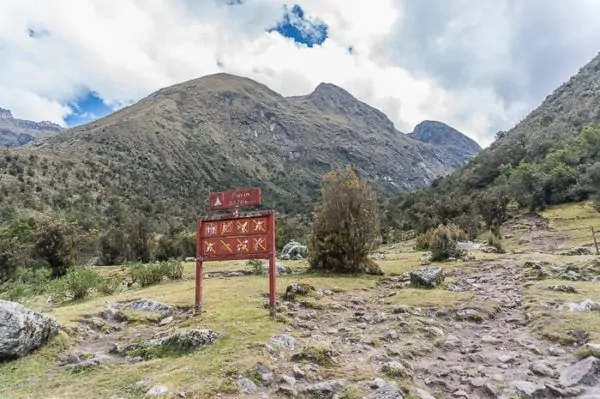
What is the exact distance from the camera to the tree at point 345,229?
18.6 meters

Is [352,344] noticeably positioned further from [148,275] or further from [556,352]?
[148,275]

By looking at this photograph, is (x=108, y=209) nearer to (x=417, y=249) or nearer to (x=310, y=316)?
(x=417, y=249)

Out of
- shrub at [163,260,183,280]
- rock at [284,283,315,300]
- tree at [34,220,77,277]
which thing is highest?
tree at [34,220,77,277]

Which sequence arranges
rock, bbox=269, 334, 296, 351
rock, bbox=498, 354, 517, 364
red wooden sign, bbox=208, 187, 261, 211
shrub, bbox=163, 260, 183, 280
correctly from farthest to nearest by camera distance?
shrub, bbox=163, 260, 183, 280 → red wooden sign, bbox=208, 187, 261, 211 → rock, bbox=269, 334, 296, 351 → rock, bbox=498, 354, 517, 364

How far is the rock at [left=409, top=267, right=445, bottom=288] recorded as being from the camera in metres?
14.0

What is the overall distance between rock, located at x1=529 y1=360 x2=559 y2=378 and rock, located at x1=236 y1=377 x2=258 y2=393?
431cm

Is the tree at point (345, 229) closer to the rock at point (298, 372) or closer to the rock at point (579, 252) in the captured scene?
the rock at point (579, 252)

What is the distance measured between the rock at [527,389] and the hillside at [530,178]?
31.9 m

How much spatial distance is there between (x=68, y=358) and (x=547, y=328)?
29.7 ft

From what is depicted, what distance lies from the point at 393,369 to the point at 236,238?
5.84 m

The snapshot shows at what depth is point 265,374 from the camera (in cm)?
645

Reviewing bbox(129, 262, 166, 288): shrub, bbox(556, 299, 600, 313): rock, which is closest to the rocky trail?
bbox(556, 299, 600, 313): rock

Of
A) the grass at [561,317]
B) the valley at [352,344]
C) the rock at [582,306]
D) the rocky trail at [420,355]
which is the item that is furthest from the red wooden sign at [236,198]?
the rock at [582,306]

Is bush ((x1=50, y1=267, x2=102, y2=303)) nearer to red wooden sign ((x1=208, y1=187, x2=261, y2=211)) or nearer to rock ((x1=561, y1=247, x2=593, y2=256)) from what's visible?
red wooden sign ((x1=208, y1=187, x2=261, y2=211))
